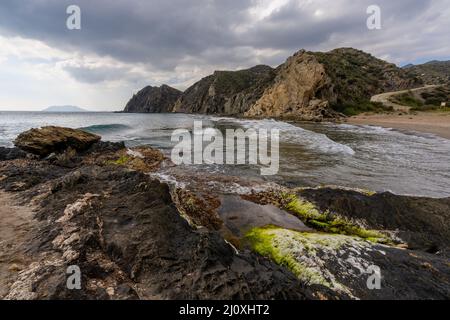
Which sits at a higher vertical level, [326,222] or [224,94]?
[224,94]

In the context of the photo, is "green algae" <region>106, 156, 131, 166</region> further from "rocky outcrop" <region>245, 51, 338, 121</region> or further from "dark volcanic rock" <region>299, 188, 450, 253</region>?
"rocky outcrop" <region>245, 51, 338, 121</region>

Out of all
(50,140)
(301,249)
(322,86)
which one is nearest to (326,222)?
(301,249)

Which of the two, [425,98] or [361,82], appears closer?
[425,98]

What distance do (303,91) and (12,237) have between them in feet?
236

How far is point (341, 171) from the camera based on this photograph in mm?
11750

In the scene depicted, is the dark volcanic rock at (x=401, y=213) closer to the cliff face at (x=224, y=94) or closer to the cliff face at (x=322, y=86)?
the cliff face at (x=322, y=86)

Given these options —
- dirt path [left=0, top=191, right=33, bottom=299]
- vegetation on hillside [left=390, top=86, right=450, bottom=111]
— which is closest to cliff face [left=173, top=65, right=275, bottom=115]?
vegetation on hillside [left=390, top=86, right=450, bottom=111]

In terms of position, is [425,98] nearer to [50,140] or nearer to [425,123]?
[425,123]

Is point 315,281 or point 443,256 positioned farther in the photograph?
point 443,256

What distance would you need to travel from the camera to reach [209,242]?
3.56 metres

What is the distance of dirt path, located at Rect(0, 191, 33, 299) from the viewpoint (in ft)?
10.1
